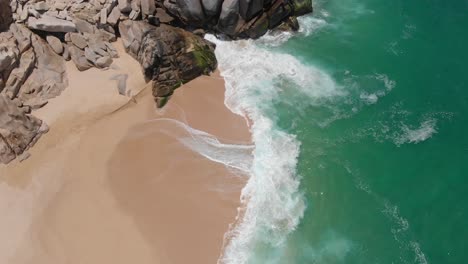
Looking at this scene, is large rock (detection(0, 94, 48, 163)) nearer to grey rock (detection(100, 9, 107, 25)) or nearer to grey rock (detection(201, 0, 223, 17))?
A: grey rock (detection(100, 9, 107, 25))

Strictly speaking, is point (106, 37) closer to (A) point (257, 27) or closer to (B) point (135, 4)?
(B) point (135, 4)

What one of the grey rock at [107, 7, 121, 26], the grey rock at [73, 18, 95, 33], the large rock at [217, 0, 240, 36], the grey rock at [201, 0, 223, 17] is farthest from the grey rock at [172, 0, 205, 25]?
the grey rock at [73, 18, 95, 33]

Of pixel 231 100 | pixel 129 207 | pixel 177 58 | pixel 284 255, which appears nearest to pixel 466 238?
pixel 284 255

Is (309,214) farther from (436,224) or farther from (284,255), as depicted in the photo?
(436,224)

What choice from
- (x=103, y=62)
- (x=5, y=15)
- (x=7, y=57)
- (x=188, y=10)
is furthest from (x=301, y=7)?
(x=7, y=57)

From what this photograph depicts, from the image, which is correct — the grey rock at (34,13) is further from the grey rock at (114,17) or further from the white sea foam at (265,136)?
the white sea foam at (265,136)
